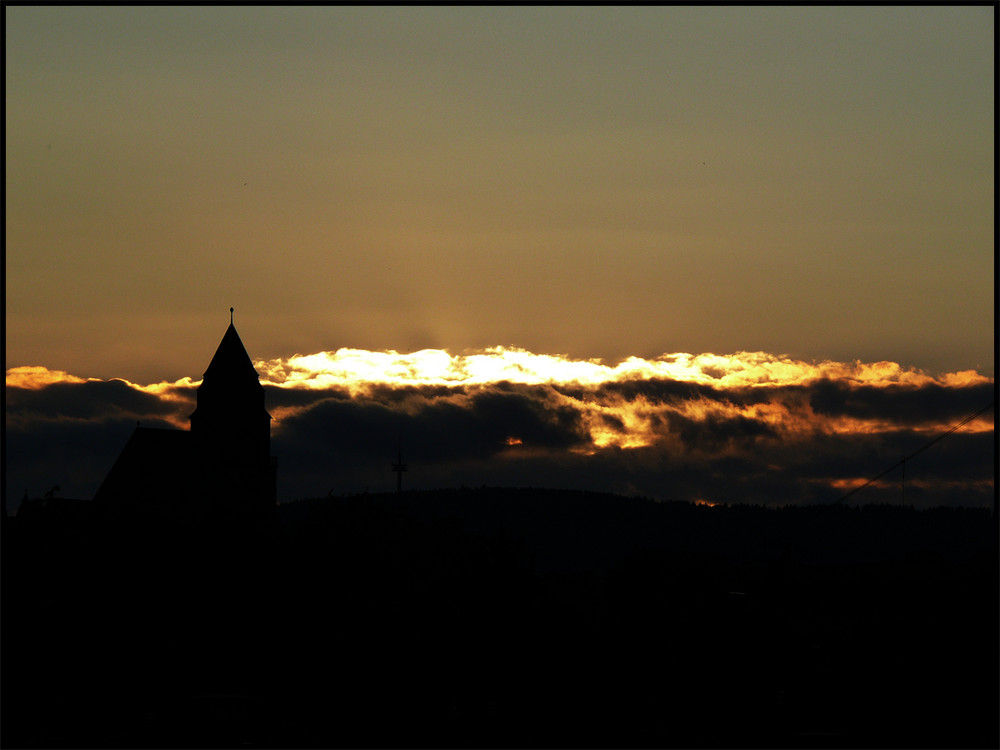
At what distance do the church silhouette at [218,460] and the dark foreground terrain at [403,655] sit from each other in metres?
23.4

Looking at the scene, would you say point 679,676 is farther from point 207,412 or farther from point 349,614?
point 207,412

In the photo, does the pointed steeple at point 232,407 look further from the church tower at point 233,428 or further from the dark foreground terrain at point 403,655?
the dark foreground terrain at point 403,655

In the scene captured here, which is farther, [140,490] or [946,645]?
[140,490]

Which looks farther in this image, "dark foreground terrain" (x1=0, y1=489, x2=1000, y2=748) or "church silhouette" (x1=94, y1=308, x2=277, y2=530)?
"church silhouette" (x1=94, y1=308, x2=277, y2=530)

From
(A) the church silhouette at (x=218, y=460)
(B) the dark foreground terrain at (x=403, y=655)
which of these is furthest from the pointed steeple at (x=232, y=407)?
(B) the dark foreground terrain at (x=403, y=655)

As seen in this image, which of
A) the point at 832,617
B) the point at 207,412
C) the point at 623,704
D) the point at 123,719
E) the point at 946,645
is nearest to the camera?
the point at 123,719

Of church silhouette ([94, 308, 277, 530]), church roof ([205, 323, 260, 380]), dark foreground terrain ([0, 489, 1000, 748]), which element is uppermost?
church roof ([205, 323, 260, 380])

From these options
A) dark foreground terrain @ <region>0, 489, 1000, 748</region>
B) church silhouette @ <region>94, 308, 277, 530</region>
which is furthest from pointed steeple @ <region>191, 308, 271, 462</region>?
dark foreground terrain @ <region>0, 489, 1000, 748</region>

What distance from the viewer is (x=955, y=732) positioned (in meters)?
48.8

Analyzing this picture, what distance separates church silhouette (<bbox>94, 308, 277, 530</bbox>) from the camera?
86.8 meters

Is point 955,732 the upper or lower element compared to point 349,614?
lower

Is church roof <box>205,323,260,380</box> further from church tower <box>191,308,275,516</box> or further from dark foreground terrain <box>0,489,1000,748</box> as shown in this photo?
dark foreground terrain <box>0,489,1000,748</box>

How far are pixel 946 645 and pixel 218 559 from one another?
33.1 metres

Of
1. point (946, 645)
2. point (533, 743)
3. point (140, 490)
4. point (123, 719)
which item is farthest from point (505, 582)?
point (140, 490)
